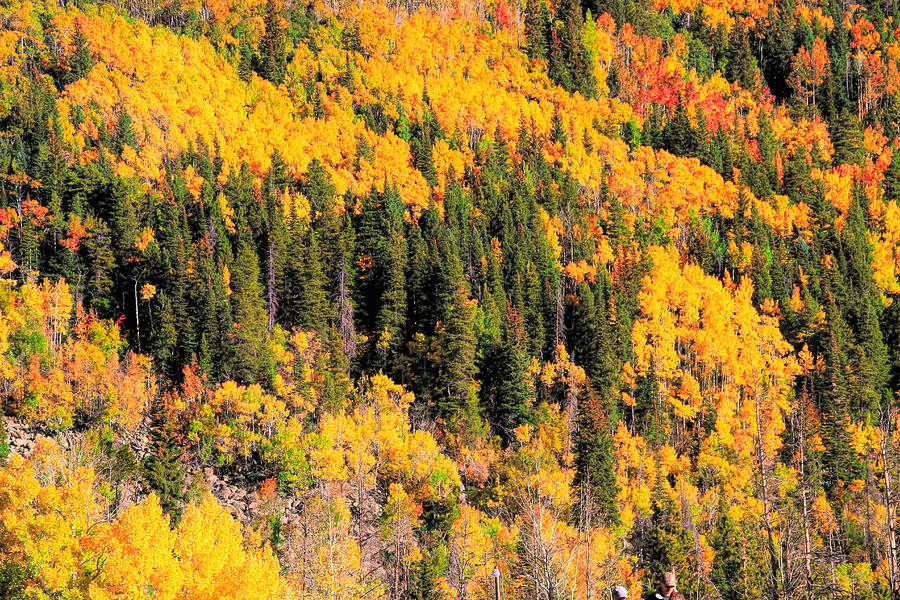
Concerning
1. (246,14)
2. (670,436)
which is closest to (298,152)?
(246,14)

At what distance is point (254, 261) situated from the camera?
84188 millimetres

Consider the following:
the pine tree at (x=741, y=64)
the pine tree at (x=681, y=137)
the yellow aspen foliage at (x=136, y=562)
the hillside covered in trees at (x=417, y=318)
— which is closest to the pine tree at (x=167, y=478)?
the hillside covered in trees at (x=417, y=318)

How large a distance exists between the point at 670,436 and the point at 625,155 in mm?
62324

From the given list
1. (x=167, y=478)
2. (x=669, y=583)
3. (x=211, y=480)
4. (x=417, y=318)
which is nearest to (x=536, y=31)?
(x=417, y=318)

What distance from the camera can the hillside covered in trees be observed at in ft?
157

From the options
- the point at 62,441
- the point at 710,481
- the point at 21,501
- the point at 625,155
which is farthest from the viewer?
the point at 625,155

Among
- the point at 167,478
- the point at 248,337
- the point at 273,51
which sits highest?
the point at 273,51

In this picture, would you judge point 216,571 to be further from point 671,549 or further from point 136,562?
point 671,549

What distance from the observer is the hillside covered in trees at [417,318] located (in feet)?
157

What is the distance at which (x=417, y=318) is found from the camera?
287ft

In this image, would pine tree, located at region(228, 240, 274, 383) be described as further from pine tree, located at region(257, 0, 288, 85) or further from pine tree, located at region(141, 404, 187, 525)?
pine tree, located at region(257, 0, 288, 85)

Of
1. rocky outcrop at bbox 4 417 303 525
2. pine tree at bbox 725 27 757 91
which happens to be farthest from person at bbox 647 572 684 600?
pine tree at bbox 725 27 757 91

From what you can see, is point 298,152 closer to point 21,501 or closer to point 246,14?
point 246,14

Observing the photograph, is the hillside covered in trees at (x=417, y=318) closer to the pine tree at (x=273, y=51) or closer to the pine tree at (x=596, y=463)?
the pine tree at (x=596, y=463)
